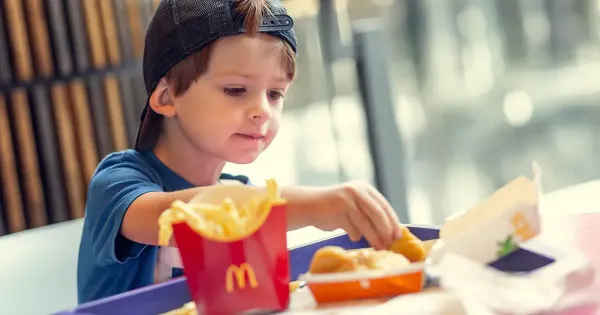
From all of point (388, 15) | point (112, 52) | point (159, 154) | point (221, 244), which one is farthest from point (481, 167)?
point (221, 244)

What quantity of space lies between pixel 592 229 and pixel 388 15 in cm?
164

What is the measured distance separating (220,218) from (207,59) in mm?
426

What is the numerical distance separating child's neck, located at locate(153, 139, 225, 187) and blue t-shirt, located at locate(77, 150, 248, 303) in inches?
0.5

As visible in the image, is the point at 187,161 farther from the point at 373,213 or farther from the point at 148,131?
the point at 373,213

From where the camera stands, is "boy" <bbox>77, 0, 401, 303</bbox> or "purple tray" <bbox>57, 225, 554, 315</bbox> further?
"boy" <bbox>77, 0, 401, 303</bbox>

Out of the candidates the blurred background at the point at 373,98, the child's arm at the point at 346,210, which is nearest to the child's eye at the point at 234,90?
the child's arm at the point at 346,210

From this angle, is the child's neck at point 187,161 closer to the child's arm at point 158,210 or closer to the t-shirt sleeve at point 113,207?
the t-shirt sleeve at point 113,207

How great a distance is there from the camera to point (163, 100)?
1.07 m

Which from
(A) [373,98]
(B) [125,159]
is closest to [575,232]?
(B) [125,159]

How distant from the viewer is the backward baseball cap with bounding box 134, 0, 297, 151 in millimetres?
959

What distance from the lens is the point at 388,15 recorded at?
7.77 ft

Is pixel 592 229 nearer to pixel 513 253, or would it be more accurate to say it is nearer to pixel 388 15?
pixel 513 253

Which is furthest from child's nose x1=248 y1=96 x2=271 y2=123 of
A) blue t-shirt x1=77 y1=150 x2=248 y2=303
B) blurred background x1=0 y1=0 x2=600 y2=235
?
blurred background x1=0 y1=0 x2=600 y2=235

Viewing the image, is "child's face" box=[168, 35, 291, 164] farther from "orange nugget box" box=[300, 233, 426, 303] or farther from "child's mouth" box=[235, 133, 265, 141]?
"orange nugget box" box=[300, 233, 426, 303]
